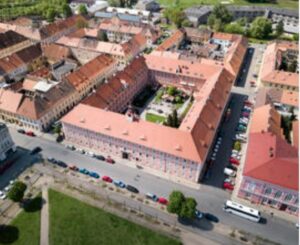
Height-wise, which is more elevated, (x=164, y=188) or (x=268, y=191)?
(x=268, y=191)

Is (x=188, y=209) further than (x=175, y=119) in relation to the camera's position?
No

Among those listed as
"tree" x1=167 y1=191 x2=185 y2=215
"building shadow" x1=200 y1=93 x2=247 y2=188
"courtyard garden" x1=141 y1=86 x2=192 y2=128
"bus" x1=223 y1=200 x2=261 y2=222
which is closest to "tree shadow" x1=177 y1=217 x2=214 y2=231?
"tree" x1=167 y1=191 x2=185 y2=215

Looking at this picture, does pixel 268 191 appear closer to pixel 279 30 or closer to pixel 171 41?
pixel 171 41

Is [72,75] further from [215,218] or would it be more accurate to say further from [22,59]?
[215,218]

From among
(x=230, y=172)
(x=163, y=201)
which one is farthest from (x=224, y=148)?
(x=163, y=201)

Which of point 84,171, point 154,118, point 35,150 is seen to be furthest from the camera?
point 154,118

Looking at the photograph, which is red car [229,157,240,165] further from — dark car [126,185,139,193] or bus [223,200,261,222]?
dark car [126,185,139,193]
